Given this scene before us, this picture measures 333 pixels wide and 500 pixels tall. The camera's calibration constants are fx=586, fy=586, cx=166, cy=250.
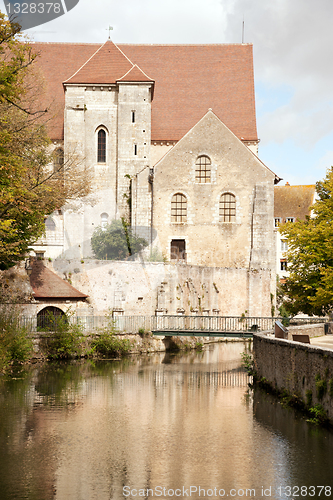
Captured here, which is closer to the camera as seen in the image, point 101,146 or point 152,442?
point 152,442

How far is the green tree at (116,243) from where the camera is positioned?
3389 cm

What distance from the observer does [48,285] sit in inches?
1059

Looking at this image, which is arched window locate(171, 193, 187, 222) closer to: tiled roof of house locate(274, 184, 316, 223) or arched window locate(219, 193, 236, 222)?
arched window locate(219, 193, 236, 222)

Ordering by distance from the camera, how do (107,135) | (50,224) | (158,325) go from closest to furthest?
(158,325), (50,224), (107,135)

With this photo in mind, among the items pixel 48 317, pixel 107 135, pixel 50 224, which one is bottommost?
pixel 48 317

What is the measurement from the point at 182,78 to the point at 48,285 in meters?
22.7

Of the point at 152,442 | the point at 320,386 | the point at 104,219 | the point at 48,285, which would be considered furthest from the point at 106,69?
the point at 152,442

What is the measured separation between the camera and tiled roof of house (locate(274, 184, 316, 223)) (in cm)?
5519

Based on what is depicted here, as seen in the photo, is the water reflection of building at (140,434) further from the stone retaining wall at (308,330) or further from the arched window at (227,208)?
the arched window at (227,208)

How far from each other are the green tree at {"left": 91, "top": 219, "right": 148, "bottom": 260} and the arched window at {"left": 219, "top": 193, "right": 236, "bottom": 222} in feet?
18.4

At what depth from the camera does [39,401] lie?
50.1ft

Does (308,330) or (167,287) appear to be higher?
(167,287)

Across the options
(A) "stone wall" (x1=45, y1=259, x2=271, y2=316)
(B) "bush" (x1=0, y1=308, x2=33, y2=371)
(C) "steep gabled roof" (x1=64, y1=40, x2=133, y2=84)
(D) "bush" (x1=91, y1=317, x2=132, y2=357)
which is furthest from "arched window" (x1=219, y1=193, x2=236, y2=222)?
(B) "bush" (x1=0, y1=308, x2=33, y2=371)

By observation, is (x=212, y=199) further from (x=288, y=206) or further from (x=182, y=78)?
(x=288, y=206)
